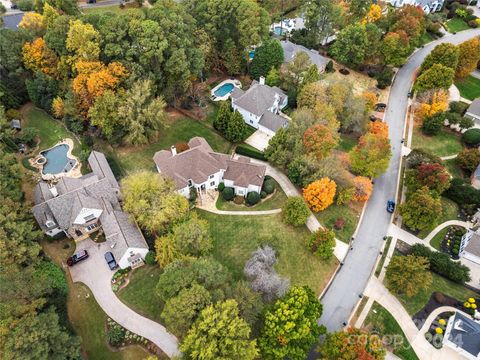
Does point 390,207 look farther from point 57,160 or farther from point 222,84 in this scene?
point 57,160

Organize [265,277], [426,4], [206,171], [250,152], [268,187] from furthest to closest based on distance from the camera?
[426,4]
[250,152]
[268,187]
[206,171]
[265,277]

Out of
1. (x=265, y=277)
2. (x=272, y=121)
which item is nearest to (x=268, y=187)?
(x=272, y=121)

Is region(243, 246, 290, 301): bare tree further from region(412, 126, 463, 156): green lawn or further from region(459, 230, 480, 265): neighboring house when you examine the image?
region(412, 126, 463, 156): green lawn

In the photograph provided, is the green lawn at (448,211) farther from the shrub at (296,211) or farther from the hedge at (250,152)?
the hedge at (250,152)

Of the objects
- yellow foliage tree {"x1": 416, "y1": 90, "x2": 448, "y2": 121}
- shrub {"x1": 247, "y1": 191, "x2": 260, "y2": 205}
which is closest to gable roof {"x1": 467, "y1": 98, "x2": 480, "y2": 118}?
yellow foliage tree {"x1": 416, "y1": 90, "x2": 448, "y2": 121}

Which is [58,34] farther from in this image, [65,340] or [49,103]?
[65,340]

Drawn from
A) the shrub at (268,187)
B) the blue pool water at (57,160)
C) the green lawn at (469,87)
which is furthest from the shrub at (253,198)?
the green lawn at (469,87)

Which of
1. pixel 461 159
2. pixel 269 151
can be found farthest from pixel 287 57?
pixel 461 159
